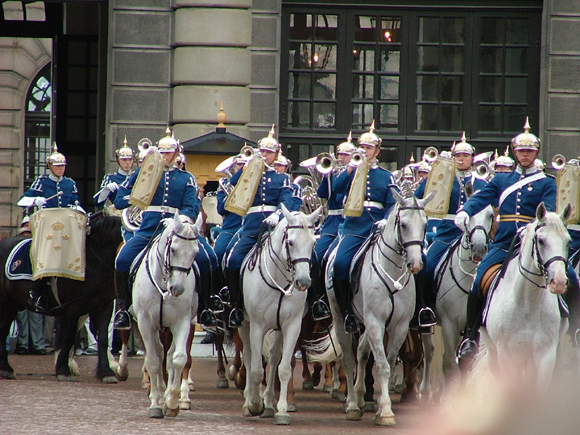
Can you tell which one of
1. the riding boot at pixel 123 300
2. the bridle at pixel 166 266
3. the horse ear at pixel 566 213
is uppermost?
the horse ear at pixel 566 213

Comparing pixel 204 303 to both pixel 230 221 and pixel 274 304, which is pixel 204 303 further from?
pixel 230 221

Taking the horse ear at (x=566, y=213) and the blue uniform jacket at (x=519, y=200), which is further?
the blue uniform jacket at (x=519, y=200)

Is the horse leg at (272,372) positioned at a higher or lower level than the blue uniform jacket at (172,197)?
lower

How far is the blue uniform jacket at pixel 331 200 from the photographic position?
13250 millimetres

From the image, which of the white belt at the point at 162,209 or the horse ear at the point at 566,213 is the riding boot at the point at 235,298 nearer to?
the white belt at the point at 162,209

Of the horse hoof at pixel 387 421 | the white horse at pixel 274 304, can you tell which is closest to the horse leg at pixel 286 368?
the white horse at pixel 274 304

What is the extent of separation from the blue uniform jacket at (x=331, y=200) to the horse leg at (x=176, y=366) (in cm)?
228

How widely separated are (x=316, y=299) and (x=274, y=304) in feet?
2.63

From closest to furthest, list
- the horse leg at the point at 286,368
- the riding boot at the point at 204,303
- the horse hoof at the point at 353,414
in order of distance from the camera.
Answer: the horse leg at the point at 286,368 → the horse hoof at the point at 353,414 → the riding boot at the point at 204,303

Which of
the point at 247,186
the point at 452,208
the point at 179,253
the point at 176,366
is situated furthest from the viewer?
the point at 452,208

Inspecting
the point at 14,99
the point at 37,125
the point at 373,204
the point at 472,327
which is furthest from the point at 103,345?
→ the point at 37,125

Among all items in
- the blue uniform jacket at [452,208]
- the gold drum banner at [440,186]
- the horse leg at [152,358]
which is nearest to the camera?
the horse leg at [152,358]

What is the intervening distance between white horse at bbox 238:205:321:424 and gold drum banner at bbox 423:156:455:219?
1.99 metres

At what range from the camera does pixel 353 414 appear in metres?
12.2
